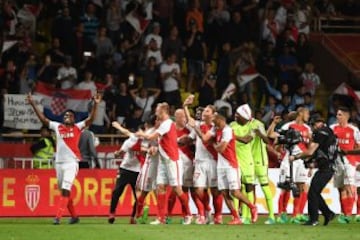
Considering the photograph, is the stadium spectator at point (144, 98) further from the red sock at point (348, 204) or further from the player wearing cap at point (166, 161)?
the player wearing cap at point (166, 161)

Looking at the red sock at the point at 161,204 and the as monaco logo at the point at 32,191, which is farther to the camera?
the as monaco logo at the point at 32,191

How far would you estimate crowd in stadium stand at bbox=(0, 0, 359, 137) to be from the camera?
33094mm

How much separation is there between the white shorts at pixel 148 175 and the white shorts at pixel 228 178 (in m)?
1.38

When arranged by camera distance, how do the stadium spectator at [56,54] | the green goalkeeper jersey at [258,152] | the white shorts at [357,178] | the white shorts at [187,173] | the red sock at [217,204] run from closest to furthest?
the red sock at [217,204], the white shorts at [187,173], the green goalkeeper jersey at [258,152], the white shorts at [357,178], the stadium spectator at [56,54]

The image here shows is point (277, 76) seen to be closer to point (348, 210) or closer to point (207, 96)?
point (207, 96)

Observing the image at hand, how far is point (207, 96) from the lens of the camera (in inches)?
1350

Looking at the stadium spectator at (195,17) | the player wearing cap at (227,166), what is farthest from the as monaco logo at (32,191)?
the stadium spectator at (195,17)

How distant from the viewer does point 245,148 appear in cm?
2650

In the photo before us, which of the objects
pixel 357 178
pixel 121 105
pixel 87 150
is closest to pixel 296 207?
pixel 357 178

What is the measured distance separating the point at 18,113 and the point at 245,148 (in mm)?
7360

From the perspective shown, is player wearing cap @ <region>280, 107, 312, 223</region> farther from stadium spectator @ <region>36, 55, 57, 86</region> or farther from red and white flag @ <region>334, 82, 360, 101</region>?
red and white flag @ <region>334, 82, 360, 101</region>

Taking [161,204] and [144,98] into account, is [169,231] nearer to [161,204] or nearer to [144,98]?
[161,204]

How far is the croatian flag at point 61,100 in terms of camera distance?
32.7 m

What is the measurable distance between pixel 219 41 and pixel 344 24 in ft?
20.8
